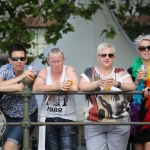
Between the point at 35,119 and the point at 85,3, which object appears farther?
the point at 85,3

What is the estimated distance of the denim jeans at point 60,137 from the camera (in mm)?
5969

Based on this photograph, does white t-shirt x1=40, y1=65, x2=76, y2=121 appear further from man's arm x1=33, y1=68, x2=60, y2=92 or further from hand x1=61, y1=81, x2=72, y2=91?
hand x1=61, y1=81, x2=72, y2=91

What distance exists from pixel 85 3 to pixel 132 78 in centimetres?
381

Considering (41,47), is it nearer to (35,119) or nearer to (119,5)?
(119,5)

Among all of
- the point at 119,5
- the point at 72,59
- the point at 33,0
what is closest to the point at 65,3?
the point at 33,0

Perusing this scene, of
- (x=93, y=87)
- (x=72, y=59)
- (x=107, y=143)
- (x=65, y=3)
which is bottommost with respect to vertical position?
(x=107, y=143)

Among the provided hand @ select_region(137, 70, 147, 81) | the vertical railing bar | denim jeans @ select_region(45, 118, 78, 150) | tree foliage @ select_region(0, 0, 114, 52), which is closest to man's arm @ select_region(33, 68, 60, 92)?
the vertical railing bar

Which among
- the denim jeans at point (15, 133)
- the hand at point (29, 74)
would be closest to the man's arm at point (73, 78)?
the hand at point (29, 74)

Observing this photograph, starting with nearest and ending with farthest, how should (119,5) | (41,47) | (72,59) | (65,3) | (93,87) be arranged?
(93,87) < (65,3) < (72,59) < (119,5) < (41,47)

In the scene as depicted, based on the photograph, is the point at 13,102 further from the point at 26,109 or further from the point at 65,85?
the point at 65,85

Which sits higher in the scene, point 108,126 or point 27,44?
point 27,44

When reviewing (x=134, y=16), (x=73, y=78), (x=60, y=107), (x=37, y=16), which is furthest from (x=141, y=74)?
(x=134, y=16)

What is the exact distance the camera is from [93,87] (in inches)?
224

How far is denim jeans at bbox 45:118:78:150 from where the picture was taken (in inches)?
235
